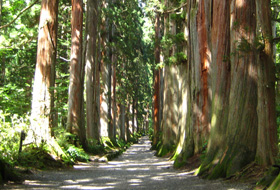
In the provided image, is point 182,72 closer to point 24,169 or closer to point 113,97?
point 24,169

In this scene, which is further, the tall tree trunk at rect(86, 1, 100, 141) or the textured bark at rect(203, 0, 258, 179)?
the tall tree trunk at rect(86, 1, 100, 141)

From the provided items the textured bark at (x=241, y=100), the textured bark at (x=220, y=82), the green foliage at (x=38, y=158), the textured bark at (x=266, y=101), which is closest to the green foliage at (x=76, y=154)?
the green foliage at (x=38, y=158)

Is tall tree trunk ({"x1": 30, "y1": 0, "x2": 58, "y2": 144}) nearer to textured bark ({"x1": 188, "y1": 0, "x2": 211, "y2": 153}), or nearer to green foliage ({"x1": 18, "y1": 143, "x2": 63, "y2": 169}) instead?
green foliage ({"x1": 18, "y1": 143, "x2": 63, "y2": 169})

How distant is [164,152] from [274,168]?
1434 centimetres

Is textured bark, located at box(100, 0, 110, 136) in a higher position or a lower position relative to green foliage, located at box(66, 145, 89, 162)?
higher

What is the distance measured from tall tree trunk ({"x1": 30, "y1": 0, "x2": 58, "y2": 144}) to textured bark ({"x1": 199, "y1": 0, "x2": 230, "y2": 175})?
16.4 feet

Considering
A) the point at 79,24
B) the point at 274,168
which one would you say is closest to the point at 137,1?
the point at 79,24

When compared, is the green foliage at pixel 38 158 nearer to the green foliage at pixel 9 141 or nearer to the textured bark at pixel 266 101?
the green foliage at pixel 9 141

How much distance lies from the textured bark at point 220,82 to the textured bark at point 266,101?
1.42 m

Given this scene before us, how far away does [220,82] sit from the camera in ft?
27.8

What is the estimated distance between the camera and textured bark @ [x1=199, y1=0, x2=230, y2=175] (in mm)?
8148

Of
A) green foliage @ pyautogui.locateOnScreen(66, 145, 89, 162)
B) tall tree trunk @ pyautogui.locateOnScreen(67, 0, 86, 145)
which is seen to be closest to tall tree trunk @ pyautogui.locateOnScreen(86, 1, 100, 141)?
tall tree trunk @ pyautogui.locateOnScreen(67, 0, 86, 145)

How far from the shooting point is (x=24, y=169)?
25.9ft

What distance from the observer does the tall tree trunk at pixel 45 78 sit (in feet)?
34.7
